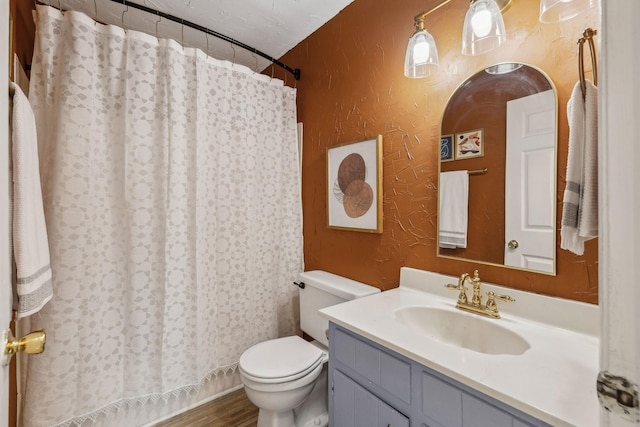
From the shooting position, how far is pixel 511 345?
98 cm

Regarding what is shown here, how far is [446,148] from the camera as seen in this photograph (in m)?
1.29

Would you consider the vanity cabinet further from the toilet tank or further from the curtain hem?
the curtain hem

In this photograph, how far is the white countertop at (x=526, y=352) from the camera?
0.63 metres

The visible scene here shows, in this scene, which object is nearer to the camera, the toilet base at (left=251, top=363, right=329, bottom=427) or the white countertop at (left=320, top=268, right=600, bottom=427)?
the white countertop at (left=320, top=268, right=600, bottom=427)

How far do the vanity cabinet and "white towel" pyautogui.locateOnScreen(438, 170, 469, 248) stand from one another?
0.60 meters

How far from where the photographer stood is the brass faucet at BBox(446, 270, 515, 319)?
1082 millimetres

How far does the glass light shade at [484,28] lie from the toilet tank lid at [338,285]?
118 centimetres

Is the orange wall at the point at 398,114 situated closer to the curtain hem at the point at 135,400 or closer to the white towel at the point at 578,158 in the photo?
the white towel at the point at 578,158

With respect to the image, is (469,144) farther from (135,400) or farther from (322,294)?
(135,400)

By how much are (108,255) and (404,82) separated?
176cm

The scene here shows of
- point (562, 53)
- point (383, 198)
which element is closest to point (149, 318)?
point (383, 198)

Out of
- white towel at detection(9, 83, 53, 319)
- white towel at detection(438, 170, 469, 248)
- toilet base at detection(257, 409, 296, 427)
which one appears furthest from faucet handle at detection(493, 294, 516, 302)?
white towel at detection(9, 83, 53, 319)

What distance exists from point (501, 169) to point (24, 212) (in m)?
1.67

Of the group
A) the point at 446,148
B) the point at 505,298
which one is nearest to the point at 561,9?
the point at 446,148
